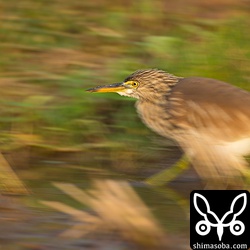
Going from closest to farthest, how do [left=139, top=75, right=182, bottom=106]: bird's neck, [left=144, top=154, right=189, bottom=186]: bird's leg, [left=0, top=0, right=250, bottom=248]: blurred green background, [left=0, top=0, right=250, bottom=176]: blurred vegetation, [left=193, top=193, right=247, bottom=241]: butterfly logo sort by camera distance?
[left=193, top=193, right=247, bottom=241]: butterfly logo
[left=144, top=154, right=189, bottom=186]: bird's leg
[left=139, top=75, right=182, bottom=106]: bird's neck
[left=0, top=0, right=250, bottom=248]: blurred green background
[left=0, top=0, right=250, bottom=176]: blurred vegetation

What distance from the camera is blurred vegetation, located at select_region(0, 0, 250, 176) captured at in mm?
7484

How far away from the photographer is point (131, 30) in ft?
30.0

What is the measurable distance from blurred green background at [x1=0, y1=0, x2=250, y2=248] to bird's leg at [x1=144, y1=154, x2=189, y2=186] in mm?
166

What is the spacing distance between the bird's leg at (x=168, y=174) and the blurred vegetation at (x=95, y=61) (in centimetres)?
27

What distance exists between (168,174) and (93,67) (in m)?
1.64

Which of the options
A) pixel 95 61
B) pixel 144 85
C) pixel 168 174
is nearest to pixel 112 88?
pixel 144 85

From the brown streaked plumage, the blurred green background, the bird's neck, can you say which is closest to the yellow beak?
the bird's neck

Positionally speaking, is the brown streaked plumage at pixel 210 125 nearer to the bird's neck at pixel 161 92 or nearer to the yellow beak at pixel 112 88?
the bird's neck at pixel 161 92

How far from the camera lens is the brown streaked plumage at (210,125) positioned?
269 inches

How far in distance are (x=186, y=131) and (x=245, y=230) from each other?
1.07 metres

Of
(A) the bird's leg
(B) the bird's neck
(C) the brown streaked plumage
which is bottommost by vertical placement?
(A) the bird's leg

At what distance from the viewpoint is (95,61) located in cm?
859

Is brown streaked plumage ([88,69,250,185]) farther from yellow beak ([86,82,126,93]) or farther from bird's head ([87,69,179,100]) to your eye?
yellow beak ([86,82,126,93])

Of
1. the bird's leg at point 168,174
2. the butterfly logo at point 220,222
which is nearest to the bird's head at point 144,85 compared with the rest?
the bird's leg at point 168,174
